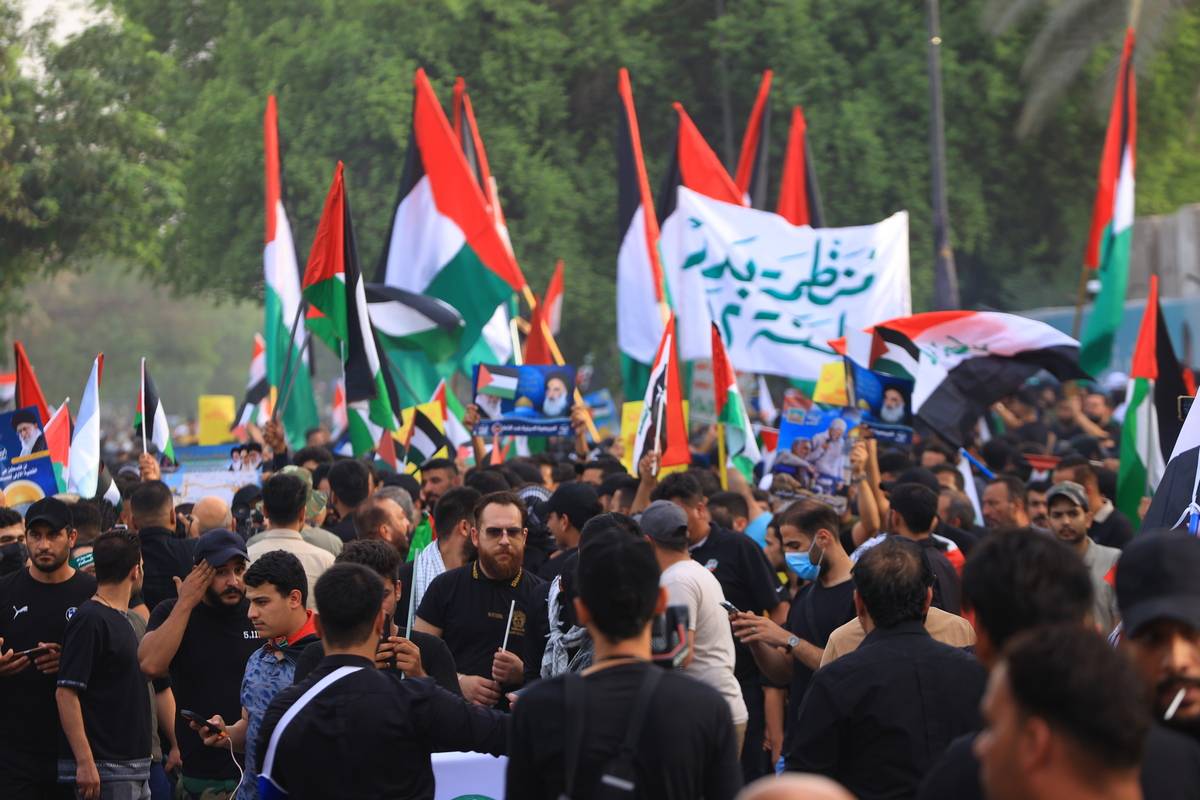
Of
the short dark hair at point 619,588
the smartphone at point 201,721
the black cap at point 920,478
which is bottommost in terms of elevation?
the black cap at point 920,478

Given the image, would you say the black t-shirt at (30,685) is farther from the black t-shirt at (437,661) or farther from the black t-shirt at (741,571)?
the black t-shirt at (741,571)

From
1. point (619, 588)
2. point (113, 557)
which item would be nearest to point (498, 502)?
point (113, 557)

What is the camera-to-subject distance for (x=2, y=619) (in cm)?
659

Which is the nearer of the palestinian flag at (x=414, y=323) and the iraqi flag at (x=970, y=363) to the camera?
the iraqi flag at (x=970, y=363)

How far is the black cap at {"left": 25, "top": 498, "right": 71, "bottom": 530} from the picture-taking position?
655 cm

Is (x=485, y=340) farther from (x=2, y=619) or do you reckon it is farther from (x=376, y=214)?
(x=376, y=214)

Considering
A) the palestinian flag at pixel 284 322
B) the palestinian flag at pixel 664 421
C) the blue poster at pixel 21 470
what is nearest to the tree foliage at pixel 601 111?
the palestinian flag at pixel 284 322

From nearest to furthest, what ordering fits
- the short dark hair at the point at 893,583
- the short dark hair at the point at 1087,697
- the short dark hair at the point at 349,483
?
the short dark hair at the point at 1087,697
the short dark hair at the point at 893,583
the short dark hair at the point at 349,483

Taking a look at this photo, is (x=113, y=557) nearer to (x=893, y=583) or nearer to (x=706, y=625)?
(x=706, y=625)

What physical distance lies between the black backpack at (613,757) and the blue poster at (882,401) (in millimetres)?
6938

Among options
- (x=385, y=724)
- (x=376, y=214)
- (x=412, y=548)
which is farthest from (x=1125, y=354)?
(x=385, y=724)

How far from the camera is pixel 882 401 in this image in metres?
10.7

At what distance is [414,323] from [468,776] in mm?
8423

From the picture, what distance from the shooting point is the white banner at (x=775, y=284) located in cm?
1370
